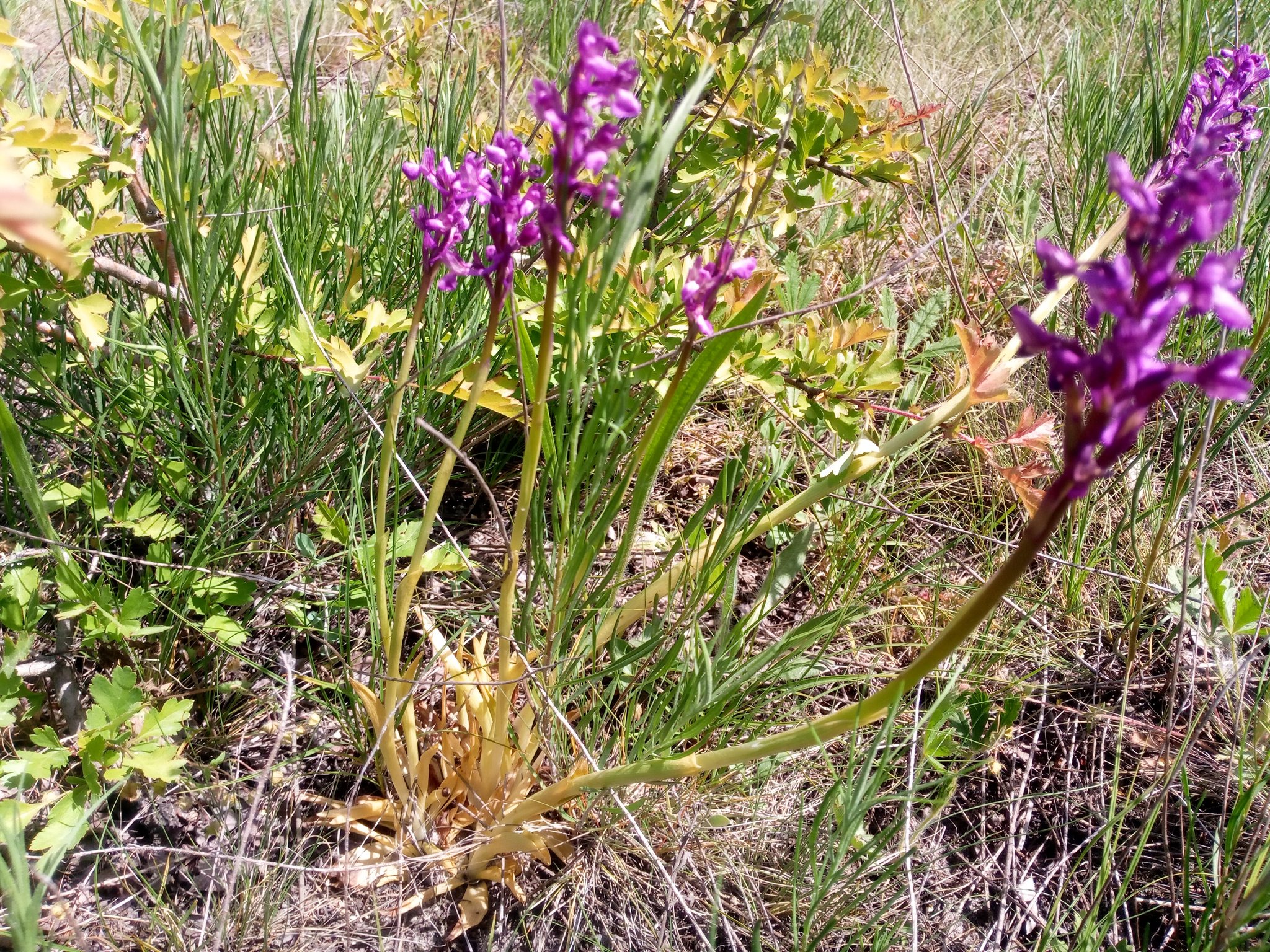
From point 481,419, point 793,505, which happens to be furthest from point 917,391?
point 481,419

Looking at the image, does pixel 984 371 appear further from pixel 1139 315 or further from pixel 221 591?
pixel 221 591

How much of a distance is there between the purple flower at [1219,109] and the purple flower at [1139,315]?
946 mm

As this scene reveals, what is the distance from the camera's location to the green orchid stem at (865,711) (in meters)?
0.60

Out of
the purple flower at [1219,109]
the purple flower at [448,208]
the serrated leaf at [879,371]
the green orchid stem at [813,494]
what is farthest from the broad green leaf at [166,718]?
the purple flower at [1219,109]

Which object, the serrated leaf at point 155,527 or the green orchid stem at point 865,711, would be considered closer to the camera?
the green orchid stem at point 865,711

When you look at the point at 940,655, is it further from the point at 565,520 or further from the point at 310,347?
the point at 310,347

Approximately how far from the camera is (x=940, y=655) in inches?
26.6

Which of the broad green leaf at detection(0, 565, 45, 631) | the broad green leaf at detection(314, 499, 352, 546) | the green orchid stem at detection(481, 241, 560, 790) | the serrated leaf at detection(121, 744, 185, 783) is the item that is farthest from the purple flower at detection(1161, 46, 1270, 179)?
the broad green leaf at detection(0, 565, 45, 631)

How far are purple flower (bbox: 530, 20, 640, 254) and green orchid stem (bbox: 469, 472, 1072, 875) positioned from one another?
392mm

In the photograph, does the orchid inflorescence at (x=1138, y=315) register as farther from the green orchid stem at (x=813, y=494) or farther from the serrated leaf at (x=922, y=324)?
the serrated leaf at (x=922, y=324)

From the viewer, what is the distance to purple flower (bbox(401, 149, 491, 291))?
0.87 meters

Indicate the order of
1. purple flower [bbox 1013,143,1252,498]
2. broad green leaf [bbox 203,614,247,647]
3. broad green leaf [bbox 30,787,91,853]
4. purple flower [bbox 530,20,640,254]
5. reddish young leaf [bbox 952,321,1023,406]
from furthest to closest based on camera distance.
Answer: broad green leaf [bbox 203,614,247,647] < reddish young leaf [bbox 952,321,1023,406] < broad green leaf [bbox 30,787,91,853] < purple flower [bbox 530,20,640,254] < purple flower [bbox 1013,143,1252,498]

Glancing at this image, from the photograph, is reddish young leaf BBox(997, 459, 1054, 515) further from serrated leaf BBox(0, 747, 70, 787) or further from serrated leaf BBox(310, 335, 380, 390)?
serrated leaf BBox(0, 747, 70, 787)

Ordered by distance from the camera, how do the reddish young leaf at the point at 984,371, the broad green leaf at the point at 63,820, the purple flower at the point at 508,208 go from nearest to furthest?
the purple flower at the point at 508,208 → the broad green leaf at the point at 63,820 → the reddish young leaf at the point at 984,371
